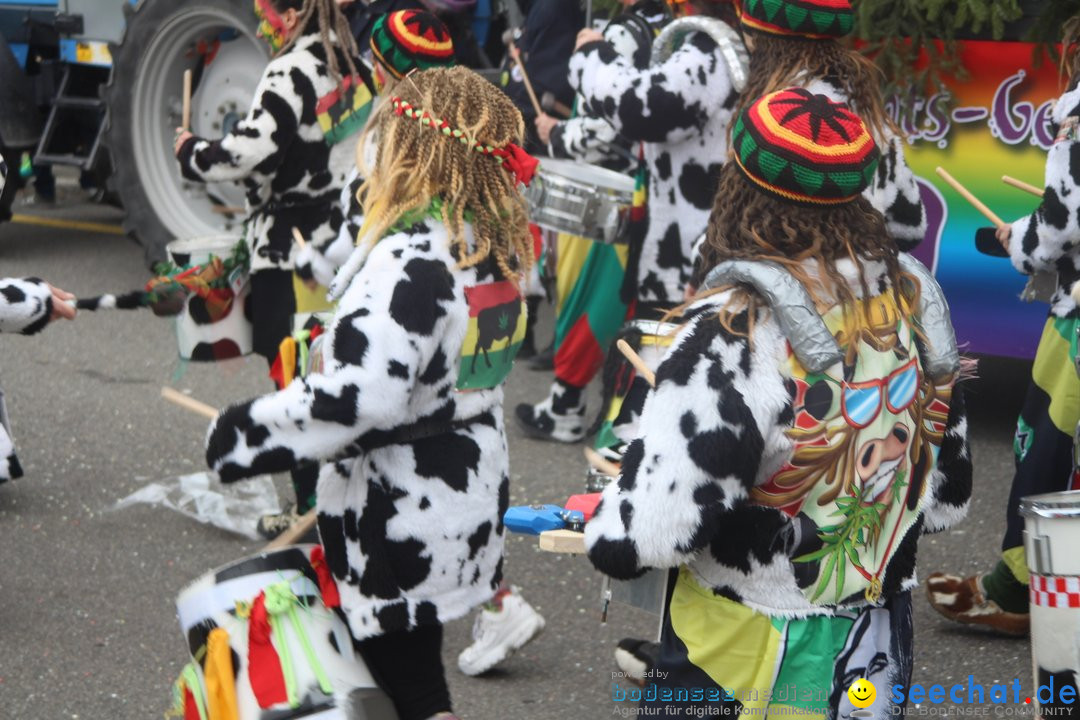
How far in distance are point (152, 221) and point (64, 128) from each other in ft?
3.80

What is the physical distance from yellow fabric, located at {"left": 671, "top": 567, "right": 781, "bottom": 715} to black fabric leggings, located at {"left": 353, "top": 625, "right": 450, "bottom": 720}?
734 mm

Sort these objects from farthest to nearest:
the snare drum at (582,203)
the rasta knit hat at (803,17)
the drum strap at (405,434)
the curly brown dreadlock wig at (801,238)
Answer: the snare drum at (582,203) < the rasta knit hat at (803,17) < the drum strap at (405,434) < the curly brown dreadlock wig at (801,238)

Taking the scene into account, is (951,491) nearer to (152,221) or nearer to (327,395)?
(327,395)

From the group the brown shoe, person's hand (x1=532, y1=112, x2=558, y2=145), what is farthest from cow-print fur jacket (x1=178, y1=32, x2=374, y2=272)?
the brown shoe

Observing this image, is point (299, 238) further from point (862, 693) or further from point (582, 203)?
point (862, 693)

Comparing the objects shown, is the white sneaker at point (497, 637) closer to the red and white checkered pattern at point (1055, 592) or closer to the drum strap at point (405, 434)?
the drum strap at point (405, 434)

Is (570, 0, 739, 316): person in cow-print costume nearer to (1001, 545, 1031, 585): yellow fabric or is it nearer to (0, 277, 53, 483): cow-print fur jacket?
(1001, 545, 1031, 585): yellow fabric

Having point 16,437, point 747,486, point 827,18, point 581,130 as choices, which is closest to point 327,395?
point 747,486

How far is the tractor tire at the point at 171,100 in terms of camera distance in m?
6.91

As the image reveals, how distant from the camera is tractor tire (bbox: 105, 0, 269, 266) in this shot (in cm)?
691

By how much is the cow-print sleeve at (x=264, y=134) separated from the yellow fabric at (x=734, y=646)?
2404 mm

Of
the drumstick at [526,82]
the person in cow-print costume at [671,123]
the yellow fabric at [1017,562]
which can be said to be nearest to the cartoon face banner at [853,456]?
the yellow fabric at [1017,562]

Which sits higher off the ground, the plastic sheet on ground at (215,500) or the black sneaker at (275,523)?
the black sneaker at (275,523)

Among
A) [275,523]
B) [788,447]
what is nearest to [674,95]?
[275,523]
